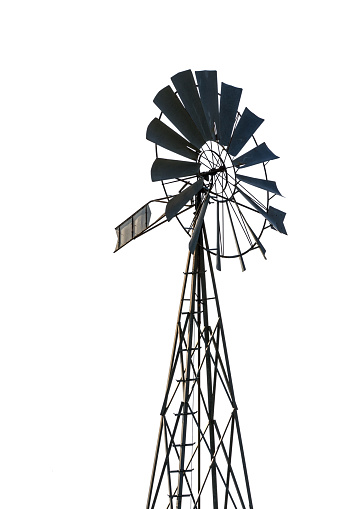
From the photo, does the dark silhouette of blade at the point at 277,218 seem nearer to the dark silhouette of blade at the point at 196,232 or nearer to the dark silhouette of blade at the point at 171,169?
the dark silhouette of blade at the point at 196,232

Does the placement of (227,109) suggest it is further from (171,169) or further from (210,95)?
(171,169)

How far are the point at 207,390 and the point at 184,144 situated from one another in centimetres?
290

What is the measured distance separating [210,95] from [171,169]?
99 centimetres

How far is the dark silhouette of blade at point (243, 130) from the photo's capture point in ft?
40.5

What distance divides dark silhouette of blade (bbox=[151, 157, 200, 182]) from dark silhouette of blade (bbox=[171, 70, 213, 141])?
38 cm

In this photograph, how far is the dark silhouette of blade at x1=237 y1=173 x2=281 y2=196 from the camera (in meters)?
12.4

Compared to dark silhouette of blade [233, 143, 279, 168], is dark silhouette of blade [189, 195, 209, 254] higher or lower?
lower

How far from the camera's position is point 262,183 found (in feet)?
41.2

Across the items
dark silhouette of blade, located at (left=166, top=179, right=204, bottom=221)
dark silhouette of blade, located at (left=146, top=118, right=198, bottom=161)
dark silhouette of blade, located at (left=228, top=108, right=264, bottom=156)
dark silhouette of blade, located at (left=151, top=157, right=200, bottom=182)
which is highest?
dark silhouette of blade, located at (left=228, top=108, right=264, bottom=156)

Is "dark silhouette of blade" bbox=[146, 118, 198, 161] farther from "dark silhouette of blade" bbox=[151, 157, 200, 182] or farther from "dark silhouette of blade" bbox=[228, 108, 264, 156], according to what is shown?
"dark silhouette of blade" bbox=[228, 108, 264, 156]

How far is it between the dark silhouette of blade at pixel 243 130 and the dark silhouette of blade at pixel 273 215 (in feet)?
1.75

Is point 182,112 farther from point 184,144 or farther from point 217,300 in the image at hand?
point 217,300

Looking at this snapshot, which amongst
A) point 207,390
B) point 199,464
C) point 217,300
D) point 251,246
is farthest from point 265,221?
point 199,464

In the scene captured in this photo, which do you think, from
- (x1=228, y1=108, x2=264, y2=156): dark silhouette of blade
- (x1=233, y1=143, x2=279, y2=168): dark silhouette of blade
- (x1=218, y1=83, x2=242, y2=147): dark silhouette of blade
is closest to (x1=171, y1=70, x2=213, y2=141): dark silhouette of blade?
(x1=218, y1=83, x2=242, y2=147): dark silhouette of blade
